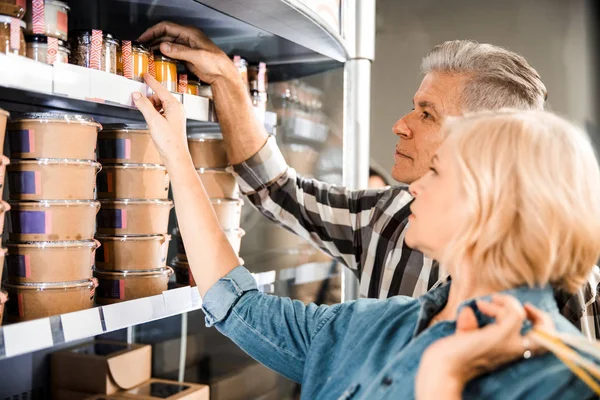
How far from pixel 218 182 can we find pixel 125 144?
12.0 inches

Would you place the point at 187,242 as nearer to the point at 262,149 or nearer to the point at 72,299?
the point at 72,299

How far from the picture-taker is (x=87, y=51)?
3.98 ft

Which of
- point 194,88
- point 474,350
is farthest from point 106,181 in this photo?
point 474,350

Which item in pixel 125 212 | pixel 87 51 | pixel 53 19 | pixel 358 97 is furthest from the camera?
pixel 358 97

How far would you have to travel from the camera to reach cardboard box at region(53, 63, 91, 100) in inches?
42.1

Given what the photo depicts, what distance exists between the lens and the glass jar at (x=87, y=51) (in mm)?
1214

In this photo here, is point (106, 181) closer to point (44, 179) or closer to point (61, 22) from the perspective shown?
point (44, 179)

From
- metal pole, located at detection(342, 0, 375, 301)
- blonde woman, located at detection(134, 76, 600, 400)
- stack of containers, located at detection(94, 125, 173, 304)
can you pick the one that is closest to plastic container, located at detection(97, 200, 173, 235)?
stack of containers, located at detection(94, 125, 173, 304)

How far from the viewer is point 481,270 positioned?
3.36 ft

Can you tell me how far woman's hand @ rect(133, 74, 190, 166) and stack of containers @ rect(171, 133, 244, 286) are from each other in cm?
20

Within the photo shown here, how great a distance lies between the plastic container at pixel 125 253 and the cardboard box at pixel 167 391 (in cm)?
48

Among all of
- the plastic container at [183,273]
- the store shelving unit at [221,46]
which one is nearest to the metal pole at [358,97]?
the store shelving unit at [221,46]

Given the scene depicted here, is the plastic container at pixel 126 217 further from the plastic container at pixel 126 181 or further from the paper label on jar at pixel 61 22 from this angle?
the paper label on jar at pixel 61 22

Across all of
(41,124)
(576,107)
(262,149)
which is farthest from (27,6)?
(576,107)
